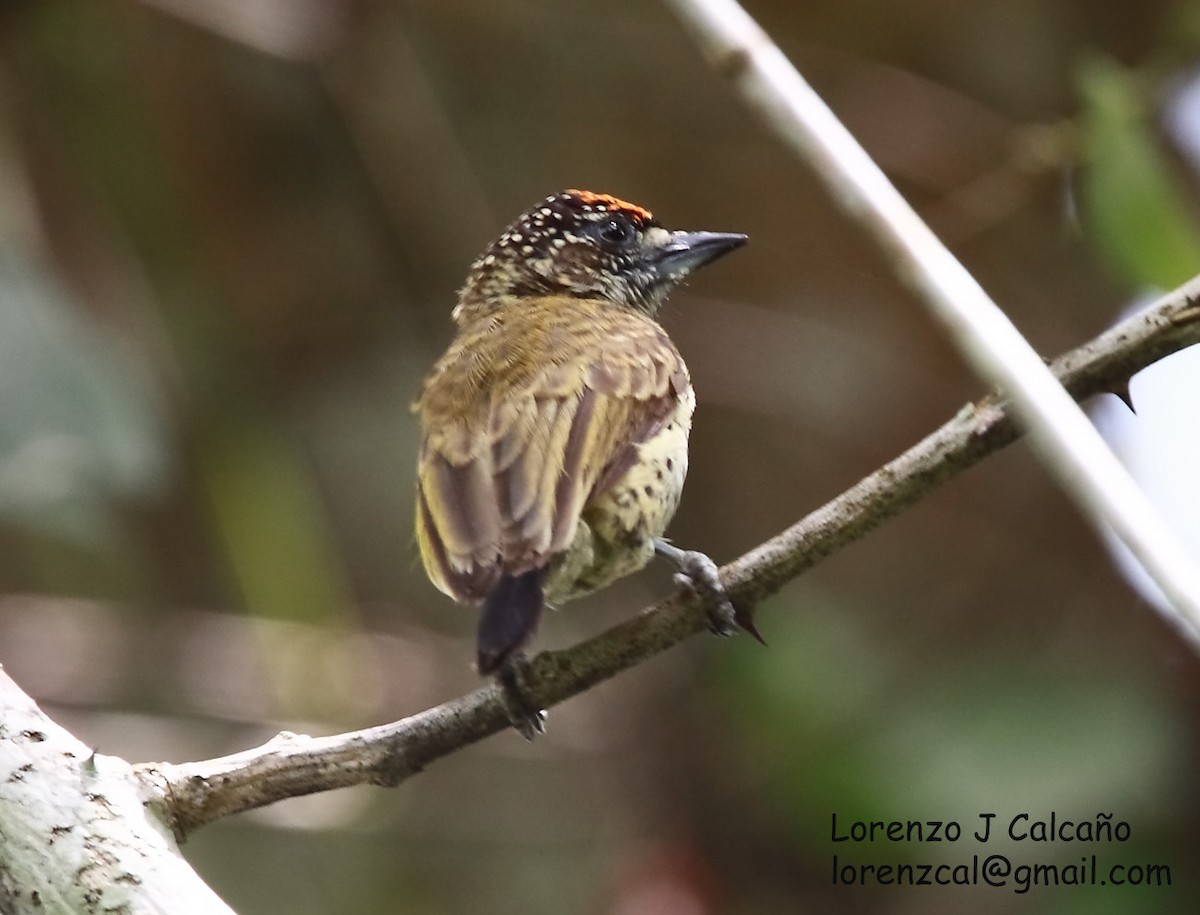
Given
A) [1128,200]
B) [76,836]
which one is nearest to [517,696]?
[76,836]

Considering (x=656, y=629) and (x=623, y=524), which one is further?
(x=623, y=524)

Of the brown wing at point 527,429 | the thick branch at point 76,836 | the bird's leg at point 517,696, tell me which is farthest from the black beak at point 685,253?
the thick branch at point 76,836

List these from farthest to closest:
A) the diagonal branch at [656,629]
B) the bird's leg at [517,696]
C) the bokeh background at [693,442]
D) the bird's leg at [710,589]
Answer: the bokeh background at [693,442] < the bird's leg at [517,696] < the bird's leg at [710,589] < the diagonal branch at [656,629]

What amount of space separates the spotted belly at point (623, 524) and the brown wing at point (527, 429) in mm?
31

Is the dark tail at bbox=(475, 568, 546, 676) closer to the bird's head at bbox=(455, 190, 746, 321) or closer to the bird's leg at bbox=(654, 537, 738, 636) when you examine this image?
the bird's leg at bbox=(654, 537, 738, 636)

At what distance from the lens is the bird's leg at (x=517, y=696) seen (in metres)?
2.42

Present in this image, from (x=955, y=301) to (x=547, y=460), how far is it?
48.6 inches

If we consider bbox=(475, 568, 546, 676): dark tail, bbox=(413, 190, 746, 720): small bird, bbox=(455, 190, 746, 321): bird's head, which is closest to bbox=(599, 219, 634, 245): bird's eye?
bbox=(455, 190, 746, 321): bird's head

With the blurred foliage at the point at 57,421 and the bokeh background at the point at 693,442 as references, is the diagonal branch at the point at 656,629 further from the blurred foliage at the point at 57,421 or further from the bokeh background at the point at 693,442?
the bokeh background at the point at 693,442

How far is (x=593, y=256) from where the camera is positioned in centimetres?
372

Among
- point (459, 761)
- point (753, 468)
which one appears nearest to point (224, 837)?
point (459, 761)

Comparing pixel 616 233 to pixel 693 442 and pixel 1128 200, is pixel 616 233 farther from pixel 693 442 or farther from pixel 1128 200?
Answer: pixel 693 442

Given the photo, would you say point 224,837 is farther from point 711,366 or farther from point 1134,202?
point 1134,202

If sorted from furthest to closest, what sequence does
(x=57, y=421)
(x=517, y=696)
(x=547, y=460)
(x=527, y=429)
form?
(x=57, y=421)
(x=527, y=429)
(x=547, y=460)
(x=517, y=696)
